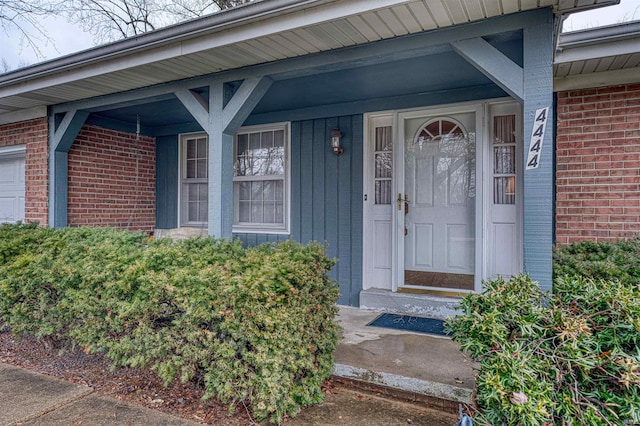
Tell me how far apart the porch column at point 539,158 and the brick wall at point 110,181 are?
532 cm

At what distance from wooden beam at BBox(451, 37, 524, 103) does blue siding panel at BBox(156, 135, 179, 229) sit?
459 centimetres

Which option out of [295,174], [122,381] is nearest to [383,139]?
[295,174]

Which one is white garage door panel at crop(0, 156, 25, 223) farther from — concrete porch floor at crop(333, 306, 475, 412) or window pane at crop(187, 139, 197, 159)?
concrete porch floor at crop(333, 306, 475, 412)

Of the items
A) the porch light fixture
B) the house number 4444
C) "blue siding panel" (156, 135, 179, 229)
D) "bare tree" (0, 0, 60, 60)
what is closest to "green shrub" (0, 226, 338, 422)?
the house number 4444

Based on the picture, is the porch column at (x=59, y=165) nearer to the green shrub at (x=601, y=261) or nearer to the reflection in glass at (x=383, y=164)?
the reflection in glass at (x=383, y=164)

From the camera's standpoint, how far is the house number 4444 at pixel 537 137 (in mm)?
2474

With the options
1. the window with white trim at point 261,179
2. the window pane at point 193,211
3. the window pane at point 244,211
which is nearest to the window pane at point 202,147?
the window with white trim at point 261,179

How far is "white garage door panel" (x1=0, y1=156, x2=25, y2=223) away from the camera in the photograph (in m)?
5.84

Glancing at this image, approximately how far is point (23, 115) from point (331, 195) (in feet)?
14.0

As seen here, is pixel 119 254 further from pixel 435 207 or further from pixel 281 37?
pixel 435 207

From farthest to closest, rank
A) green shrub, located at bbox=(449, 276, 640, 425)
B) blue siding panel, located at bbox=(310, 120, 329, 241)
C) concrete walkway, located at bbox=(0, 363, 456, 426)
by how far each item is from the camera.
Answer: blue siding panel, located at bbox=(310, 120, 329, 241), concrete walkway, located at bbox=(0, 363, 456, 426), green shrub, located at bbox=(449, 276, 640, 425)

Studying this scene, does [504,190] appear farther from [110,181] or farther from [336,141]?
[110,181]

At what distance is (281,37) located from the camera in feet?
9.68

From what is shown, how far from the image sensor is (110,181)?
18.7 feet
